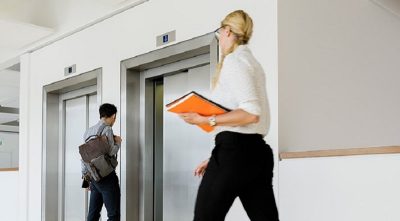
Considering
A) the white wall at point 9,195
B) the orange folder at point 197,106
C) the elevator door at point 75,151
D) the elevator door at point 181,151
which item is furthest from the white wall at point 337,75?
the white wall at point 9,195

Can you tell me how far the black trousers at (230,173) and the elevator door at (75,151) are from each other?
409 cm

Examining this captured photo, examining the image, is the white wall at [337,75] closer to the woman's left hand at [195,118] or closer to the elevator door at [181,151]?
the elevator door at [181,151]

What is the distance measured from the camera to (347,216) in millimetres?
3082

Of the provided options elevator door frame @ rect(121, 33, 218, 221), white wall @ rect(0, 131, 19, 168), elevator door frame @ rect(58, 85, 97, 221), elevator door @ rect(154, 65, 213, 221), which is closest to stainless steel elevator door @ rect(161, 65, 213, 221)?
elevator door @ rect(154, 65, 213, 221)

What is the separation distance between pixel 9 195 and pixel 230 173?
578cm

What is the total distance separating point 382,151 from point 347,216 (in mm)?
475

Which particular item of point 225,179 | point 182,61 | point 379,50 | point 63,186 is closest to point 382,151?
point 225,179

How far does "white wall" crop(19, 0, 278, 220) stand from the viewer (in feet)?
12.1

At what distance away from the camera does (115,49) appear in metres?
5.29

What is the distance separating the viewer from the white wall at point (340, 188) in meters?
2.87

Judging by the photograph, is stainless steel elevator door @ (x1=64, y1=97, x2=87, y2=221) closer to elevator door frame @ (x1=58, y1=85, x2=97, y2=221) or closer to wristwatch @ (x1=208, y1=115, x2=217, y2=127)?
elevator door frame @ (x1=58, y1=85, x2=97, y2=221)

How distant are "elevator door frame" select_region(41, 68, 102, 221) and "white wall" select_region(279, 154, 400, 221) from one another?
11.4ft

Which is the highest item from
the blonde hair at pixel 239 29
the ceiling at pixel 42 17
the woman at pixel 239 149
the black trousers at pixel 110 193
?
the ceiling at pixel 42 17

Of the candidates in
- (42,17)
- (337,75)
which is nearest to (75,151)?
(42,17)
